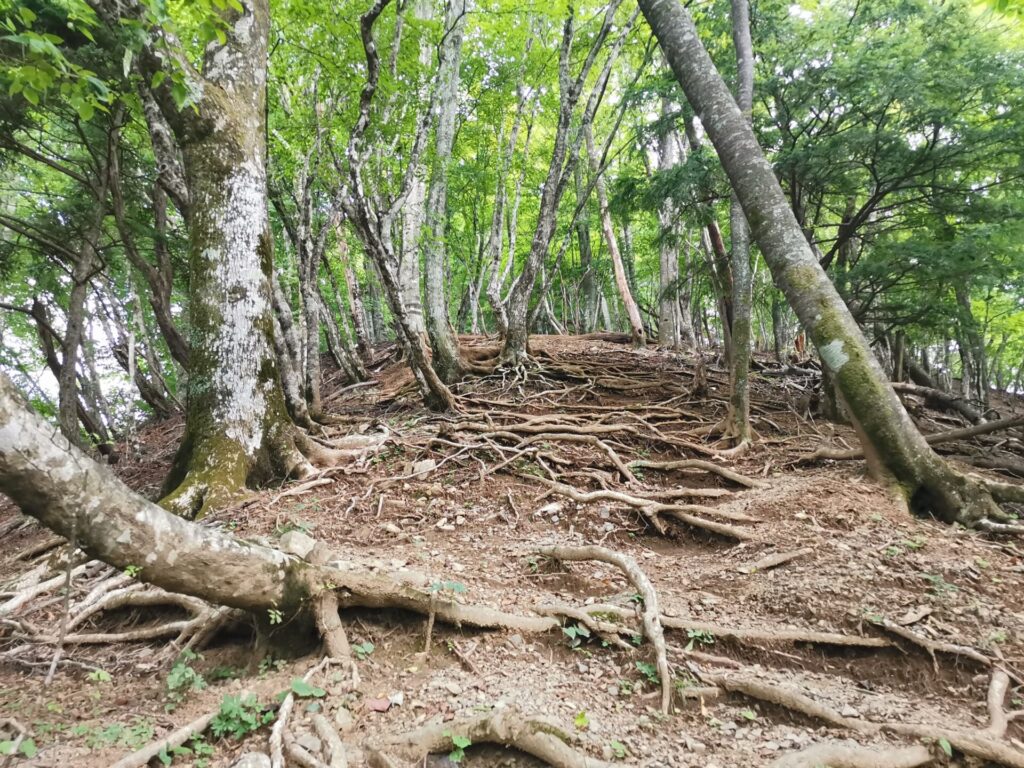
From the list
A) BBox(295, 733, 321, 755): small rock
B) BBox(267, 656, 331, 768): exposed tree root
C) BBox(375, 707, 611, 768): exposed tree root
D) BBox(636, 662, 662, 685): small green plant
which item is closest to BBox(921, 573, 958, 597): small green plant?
BBox(636, 662, 662, 685): small green plant

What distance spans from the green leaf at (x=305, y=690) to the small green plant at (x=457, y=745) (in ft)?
2.07

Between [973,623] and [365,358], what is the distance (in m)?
12.4

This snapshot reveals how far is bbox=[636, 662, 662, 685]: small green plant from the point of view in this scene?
252 cm

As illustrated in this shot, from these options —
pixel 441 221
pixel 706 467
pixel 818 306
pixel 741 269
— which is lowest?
pixel 706 467

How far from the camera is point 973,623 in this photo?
275 centimetres

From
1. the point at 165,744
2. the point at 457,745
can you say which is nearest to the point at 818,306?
the point at 457,745

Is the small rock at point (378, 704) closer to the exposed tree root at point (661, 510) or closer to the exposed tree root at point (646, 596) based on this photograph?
the exposed tree root at point (646, 596)

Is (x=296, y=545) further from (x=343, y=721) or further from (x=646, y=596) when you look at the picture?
(x=646, y=596)

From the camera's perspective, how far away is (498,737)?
207cm

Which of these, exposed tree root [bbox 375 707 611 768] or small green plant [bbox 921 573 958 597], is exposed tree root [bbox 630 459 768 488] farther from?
exposed tree root [bbox 375 707 611 768]

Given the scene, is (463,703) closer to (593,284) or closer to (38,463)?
(38,463)

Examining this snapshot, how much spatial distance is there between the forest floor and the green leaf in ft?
0.10

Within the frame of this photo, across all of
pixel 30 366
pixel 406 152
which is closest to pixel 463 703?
pixel 406 152

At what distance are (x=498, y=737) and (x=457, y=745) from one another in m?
0.17
